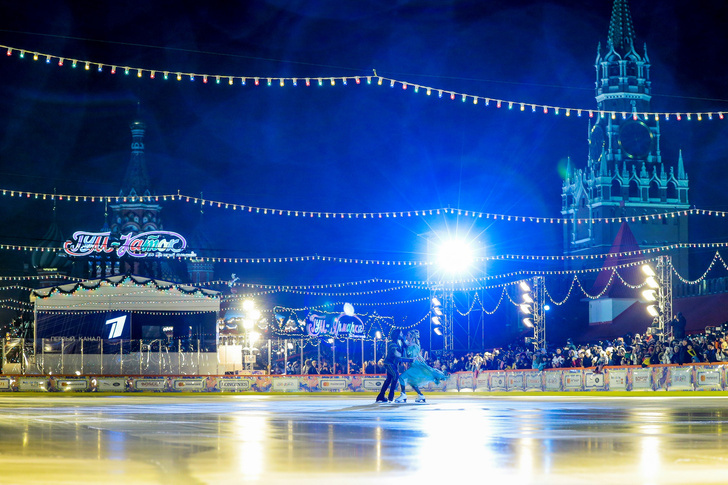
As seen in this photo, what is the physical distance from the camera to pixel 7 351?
52.1m

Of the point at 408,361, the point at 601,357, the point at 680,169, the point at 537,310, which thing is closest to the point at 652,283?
the point at 601,357

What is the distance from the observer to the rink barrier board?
33156mm

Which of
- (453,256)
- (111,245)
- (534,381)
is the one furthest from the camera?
(111,245)

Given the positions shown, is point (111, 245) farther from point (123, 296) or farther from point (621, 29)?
point (621, 29)

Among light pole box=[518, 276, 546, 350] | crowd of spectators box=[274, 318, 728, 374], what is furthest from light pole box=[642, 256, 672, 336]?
light pole box=[518, 276, 546, 350]

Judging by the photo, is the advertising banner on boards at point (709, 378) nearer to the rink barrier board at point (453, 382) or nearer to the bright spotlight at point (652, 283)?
the rink barrier board at point (453, 382)

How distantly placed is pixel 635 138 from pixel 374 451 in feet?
465

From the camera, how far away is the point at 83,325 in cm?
5866

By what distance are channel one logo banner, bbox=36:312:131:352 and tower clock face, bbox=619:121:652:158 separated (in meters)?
99.7

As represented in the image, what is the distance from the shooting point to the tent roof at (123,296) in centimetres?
5731

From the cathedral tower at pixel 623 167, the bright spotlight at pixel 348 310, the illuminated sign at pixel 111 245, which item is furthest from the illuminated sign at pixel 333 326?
the cathedral tower at pixel 623 167

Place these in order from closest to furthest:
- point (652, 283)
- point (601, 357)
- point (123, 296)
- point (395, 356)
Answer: point (395, 356)
point (601, 357)
point (652, 283)
point (123, 296)

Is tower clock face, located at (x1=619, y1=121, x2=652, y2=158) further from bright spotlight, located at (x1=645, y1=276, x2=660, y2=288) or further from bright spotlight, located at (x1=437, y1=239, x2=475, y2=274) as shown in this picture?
bright spotlight, located at (x1=645, y1=276, x2=660, y2=288)

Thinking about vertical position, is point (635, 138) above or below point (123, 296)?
above
